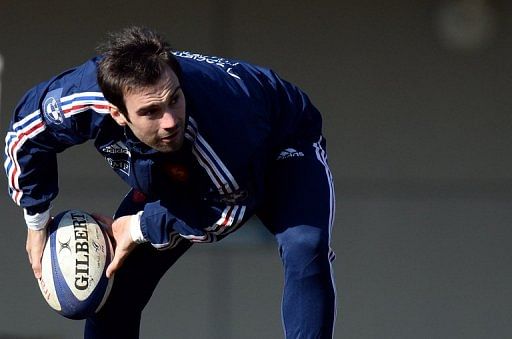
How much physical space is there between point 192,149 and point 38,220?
94cm

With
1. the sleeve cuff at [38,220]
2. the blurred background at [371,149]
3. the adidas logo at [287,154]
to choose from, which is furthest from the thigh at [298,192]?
the blurred background at [371,149]

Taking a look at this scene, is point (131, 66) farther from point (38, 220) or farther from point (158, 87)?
point (38, 220)

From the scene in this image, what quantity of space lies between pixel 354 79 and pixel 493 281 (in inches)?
58.6

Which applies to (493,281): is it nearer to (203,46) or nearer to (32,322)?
(203,46)

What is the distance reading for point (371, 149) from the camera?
25.9 ft

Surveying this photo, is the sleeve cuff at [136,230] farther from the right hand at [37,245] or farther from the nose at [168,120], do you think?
the nose at [168,120]

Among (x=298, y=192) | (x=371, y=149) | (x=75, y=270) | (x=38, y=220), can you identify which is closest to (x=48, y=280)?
(x=75, y=270)

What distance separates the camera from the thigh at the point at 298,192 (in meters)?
4.77

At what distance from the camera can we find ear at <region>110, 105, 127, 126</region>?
4473 mm

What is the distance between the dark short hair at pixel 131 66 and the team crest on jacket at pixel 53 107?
263mm

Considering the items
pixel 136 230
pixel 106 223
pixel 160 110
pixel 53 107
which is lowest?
pixel 106 223

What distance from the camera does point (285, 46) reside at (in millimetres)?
7832

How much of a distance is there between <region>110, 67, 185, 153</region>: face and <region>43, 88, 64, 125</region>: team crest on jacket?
13.5 inches

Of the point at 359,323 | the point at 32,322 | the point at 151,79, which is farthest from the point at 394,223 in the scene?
the point at 151,79
